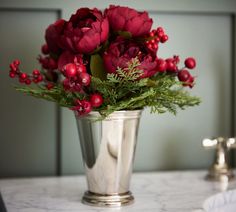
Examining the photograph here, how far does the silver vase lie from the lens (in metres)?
1.10

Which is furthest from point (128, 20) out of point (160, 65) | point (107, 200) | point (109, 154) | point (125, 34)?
point (107, 200)

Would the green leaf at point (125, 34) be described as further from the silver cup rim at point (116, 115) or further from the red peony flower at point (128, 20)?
the silver cup rim at point (116, 115)

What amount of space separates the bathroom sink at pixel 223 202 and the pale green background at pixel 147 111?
1.12 ft

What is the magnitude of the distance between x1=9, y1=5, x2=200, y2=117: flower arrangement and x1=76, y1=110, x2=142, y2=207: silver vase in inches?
1.5

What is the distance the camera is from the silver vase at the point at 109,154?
3.62ft

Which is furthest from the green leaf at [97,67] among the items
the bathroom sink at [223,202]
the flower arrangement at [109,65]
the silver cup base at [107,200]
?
the bathroom sink at [223,202]

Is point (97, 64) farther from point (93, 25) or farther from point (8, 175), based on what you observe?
point (8, 175)

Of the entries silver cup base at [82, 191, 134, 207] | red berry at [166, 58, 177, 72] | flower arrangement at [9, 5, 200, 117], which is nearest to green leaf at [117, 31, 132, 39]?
flower arrangement at [9, 5, 200, 117]

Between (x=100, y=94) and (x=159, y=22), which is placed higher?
(x=159, y=22)

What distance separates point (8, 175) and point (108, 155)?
1.54 feet

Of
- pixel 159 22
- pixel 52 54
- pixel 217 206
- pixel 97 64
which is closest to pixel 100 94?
pixel 97 64

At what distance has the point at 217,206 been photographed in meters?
1.21

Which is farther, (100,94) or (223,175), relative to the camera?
(223,175)

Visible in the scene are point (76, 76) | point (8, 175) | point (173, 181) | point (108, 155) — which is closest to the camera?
point (76, 76)
